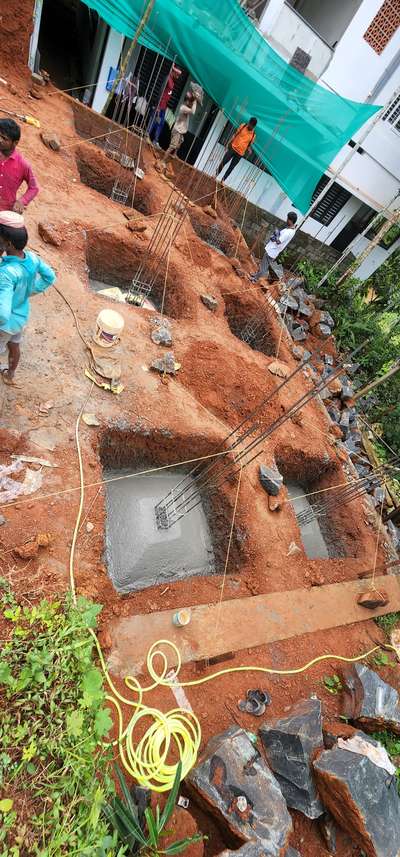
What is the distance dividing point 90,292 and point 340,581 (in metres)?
5.82

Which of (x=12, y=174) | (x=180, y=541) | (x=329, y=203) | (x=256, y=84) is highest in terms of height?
(x=256, y=84)

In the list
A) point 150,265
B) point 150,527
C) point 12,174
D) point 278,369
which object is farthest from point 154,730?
point 150,265

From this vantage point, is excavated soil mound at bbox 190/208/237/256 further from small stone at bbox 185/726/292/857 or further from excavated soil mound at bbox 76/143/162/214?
small stone at bbox 185/726/292/857

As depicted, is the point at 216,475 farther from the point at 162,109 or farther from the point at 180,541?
the point at 162,109

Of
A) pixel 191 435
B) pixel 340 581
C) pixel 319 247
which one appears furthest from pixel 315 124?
pixel 340 581

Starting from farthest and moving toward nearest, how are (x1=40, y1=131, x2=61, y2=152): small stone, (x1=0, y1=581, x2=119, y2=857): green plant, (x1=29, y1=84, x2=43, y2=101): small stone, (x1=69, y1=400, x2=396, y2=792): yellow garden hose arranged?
(x1=29, y1=84, x2=43, y2=101): small stone < (x1=40, y1=131, x2=61, y2=152): small stone < (x1=69, y1=400, x2=396, y2=792): yellow garden hose < (x1=0, y1=581, x2=119, y2=857): green plant

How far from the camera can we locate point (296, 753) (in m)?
3.37

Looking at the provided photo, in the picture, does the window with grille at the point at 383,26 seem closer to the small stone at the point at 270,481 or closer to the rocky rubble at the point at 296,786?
the small stone at the point at 270,481

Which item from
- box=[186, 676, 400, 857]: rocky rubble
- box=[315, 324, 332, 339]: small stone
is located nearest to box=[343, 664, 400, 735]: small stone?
box=[186, 676, 400, 857]: rocky rubble

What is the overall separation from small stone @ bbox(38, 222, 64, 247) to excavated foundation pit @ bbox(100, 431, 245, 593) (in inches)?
126

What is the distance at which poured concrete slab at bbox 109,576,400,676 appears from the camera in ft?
12.0

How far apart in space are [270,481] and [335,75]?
12.1 m

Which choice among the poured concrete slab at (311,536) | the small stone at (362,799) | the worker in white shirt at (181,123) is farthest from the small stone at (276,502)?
the worker in white shirt at (181,123)

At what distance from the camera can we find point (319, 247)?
566 inches
